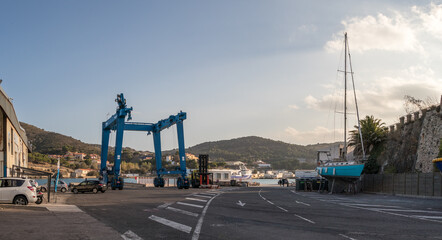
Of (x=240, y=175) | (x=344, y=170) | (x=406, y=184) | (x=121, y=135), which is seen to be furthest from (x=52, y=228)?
(x=240, y=175)

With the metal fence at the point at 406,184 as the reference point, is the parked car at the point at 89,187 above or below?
below

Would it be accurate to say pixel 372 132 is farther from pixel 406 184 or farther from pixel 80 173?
pixel 80 173

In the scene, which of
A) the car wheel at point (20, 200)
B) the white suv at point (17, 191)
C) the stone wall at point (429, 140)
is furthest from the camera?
the stone wall at point (429, 140)

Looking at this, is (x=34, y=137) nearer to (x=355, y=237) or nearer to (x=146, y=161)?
(x=146, y=161)

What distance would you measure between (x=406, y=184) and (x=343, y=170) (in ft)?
22.0

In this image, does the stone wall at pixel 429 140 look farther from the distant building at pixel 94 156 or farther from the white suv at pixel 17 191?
the distant building at pixel 94 156

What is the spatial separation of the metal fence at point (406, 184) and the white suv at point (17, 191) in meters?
28.1

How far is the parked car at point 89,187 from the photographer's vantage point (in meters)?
41.6

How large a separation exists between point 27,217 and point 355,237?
40.5ft

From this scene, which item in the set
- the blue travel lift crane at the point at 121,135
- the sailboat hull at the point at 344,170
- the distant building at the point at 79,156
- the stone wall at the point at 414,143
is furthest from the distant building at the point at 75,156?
the stone wall at the point at 414,143

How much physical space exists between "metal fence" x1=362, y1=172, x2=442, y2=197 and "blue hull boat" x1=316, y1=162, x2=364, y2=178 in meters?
3.06

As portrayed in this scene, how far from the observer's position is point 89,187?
42125 mm

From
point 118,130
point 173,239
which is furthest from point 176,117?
point 173,239

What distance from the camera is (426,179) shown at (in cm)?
3262
